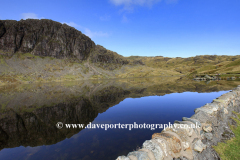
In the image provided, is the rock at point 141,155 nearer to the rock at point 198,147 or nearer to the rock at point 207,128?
the rock at point 198,147

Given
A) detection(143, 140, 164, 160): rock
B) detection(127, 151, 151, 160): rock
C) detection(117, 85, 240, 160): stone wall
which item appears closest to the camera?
detection(127, 151, 151, 160): rock

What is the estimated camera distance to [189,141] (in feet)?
30.2

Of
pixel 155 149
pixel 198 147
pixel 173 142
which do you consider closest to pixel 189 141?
pixel 198 147

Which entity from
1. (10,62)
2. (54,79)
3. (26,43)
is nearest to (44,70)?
(54,79)

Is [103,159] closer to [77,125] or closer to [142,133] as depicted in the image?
[142,133]

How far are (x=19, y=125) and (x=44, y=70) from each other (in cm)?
16908

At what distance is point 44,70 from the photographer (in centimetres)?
15912

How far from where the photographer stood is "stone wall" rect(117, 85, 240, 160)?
7.07 meters

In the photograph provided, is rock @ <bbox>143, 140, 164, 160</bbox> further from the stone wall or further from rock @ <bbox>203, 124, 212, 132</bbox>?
rock @ <bbox>203, 124, 212, 132</bbox>

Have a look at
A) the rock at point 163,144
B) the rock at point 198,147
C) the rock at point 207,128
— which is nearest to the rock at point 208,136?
the rock at point 207,128

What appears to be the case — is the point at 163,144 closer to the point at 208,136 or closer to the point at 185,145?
the point at 185,145

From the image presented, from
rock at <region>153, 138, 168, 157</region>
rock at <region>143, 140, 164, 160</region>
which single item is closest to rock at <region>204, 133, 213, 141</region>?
rock at <region>153, 138, 168, 157</region>

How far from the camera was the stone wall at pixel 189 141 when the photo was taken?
7073 millimetres

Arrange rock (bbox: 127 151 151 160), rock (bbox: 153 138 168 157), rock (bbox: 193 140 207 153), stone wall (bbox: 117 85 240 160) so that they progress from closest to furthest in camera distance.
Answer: rock (bbox: 127 151 151 160), stone wall (bbox: 117 85 240 160), rock (bbox: 153 138 168 157), rock (bbox: 193 140 207 153)
